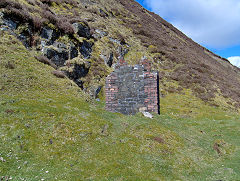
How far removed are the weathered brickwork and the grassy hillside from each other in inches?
76.3

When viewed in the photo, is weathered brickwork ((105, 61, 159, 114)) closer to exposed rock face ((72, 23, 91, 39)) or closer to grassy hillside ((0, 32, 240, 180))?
grassy hillside ((0, 32, 240, 180))

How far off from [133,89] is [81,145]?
27.3 feet

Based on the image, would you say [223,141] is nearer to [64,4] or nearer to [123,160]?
[123,160]

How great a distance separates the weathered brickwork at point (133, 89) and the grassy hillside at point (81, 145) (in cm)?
194

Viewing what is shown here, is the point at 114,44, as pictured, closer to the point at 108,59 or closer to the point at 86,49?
the point at 108,59

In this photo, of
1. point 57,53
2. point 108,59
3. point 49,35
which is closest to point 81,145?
point 57,53

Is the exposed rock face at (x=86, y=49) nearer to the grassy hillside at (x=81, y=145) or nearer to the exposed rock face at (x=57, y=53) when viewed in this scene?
the exposed rock face at (x=57, y=53)

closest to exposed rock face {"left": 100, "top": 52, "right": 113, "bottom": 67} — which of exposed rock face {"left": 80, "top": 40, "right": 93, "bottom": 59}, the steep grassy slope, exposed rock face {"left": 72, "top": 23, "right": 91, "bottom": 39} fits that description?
the steep grassy slope

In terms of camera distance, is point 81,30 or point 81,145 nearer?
point 81,145

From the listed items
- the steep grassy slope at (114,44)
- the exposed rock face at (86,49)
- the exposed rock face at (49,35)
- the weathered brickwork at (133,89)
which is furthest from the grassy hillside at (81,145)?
the exposed rock face at (86,49)

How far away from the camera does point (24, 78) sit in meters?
13.7

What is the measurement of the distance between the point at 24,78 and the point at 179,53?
41519mm

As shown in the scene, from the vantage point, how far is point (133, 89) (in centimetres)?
1570

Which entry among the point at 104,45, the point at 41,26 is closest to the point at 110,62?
the point at 104,45
